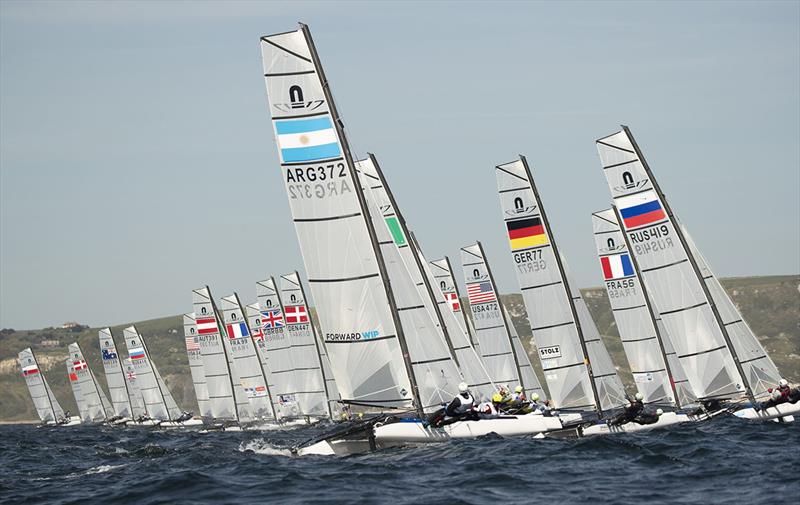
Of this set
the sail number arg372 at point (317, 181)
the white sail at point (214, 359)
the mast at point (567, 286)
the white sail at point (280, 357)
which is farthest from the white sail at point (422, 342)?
the white sail at point (214, 359)

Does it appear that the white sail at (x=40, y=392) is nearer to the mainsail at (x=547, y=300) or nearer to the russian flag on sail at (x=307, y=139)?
the mainsail at (x=547, y=300)

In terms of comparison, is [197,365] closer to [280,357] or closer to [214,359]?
[214,359]

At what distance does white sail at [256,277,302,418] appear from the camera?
189 feet

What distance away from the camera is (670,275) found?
1228 inches

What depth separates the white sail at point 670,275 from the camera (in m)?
30.6

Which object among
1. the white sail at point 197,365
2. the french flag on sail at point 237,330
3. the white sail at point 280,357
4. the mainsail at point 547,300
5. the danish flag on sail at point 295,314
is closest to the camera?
the mainsail at point 547,300

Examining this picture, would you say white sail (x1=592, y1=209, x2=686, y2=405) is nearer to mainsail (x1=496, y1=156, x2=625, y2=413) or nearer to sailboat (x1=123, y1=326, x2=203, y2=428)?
mainsail (x1=496, y1=156, x2=625, y2=413)

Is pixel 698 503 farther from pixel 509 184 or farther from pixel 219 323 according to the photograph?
pixel 219 323

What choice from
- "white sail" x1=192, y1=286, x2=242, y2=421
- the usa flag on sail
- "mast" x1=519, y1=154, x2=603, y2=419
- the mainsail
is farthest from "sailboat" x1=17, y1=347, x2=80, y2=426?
"mast" x1=519, y1=154, x2=603, y2=419

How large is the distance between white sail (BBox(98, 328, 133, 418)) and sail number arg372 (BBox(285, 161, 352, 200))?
63252mm

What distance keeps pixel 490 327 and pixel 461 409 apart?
20.4m

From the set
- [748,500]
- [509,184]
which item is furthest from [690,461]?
[509,184]

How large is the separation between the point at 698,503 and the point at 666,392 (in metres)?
24.2

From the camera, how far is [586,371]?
32875 millimetres
